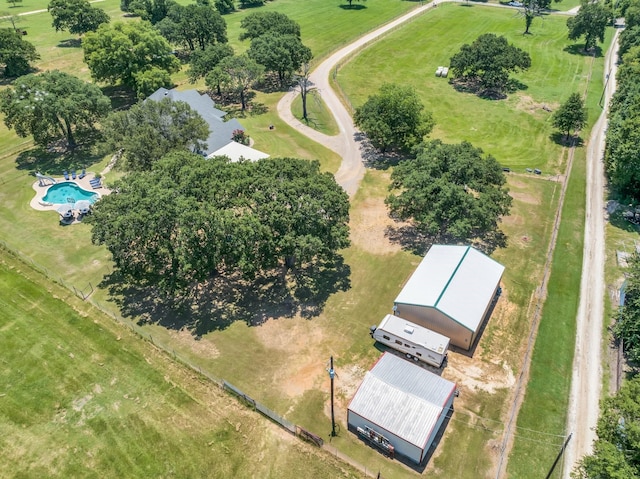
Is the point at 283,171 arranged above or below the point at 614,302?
above

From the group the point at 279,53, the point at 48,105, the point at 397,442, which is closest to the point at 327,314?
the point at 397,442

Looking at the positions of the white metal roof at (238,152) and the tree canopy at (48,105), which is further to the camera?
the white metal roof at (238,152)

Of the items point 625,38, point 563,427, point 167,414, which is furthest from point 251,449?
point 625,38

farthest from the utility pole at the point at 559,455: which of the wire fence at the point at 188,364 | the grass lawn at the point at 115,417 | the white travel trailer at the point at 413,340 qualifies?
the grass lawn at the point at 115,417

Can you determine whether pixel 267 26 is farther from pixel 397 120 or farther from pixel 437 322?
pixel 437 322

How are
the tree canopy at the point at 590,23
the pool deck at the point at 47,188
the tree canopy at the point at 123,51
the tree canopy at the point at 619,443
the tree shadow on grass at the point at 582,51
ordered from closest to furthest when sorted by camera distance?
1. the tree canopy at the point at 619,443
2. the pool deck at the point at 47,188
3. the tree canopy at the point at 123,51
4. the tree canopy at the point at 590,23
5. the tree shadow on grass at the point at 582,51

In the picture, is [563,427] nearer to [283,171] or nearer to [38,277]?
[283,171]

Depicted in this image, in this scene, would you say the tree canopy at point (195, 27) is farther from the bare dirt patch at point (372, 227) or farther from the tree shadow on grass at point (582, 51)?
the tree shadow on grass at point (582, 51)
